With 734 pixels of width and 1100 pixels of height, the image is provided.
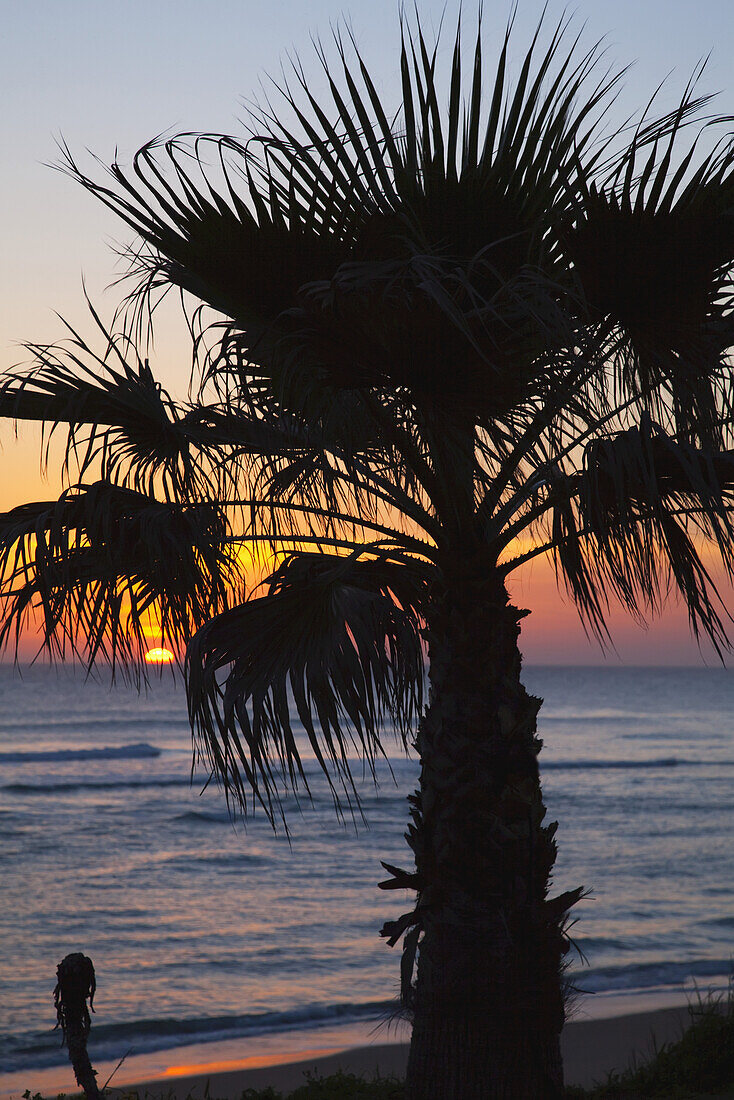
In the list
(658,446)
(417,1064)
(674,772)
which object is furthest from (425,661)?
(674,772)

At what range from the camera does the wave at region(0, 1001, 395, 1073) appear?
397 inches

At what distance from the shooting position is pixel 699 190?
11.9ft

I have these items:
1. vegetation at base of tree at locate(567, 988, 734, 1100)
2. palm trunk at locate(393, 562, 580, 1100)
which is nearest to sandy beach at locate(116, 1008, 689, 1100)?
vegetation at base of tree at locate(567, 988, 734, 1100)

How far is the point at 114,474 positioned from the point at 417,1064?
3.25 metres

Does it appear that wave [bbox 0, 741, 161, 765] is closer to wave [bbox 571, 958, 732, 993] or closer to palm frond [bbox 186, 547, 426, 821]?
wave [bbox 571, 958, 732, 993]

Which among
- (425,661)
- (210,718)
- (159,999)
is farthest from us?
(159,999)

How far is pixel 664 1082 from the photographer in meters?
6.34

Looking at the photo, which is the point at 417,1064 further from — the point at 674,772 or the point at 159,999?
the point at 674,772

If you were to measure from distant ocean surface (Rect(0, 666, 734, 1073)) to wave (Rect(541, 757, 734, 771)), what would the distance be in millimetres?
253

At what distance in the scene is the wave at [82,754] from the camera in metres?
42.0

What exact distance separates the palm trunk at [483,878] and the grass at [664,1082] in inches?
68.4

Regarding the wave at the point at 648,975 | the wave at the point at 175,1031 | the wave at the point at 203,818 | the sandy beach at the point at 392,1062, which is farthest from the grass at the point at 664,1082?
the wave at the point at 203,818

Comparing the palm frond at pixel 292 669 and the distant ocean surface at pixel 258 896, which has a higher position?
the palm frond at pixel 292 669

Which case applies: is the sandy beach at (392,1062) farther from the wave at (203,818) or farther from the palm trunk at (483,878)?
the wave at (203,818)
